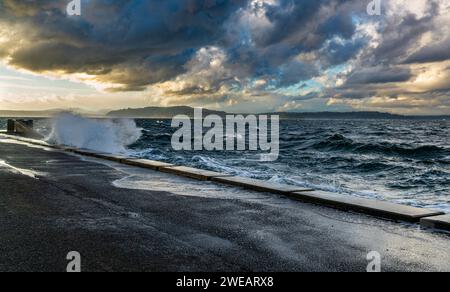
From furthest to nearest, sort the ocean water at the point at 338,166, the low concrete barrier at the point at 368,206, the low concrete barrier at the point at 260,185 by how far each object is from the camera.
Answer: the ocean water at the point at 338,166
the low concrete barrier at the point at 260,185
the low concrete barrier at the point at 368,206

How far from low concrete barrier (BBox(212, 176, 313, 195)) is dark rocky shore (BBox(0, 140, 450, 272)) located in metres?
0.42

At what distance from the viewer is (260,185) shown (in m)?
8.80

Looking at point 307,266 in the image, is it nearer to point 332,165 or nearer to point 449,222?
point 449,222

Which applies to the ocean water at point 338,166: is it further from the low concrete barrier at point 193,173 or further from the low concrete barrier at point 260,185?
the low concrete barrier at point 260,185

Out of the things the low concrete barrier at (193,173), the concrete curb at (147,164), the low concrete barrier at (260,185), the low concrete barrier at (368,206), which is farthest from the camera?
the concrete curb at (147,164)

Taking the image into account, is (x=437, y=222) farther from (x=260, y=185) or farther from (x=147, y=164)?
(x=147, y=164)

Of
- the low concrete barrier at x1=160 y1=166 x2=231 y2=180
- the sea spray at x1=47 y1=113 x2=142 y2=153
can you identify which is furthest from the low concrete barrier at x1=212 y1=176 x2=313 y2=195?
the sea spray at x1=47 y1=113 x2=142 y2=153

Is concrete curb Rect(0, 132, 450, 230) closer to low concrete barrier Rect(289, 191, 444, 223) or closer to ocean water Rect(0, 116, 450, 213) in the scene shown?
low concrete barrier Rect(289, 191, 444, 223)

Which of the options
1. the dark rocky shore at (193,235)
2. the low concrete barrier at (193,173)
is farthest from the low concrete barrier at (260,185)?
the dark rocky shore at (193,235)

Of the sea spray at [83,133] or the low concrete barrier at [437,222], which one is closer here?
the low concrete barrier at [437,222]

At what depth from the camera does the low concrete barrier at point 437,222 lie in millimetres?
5740

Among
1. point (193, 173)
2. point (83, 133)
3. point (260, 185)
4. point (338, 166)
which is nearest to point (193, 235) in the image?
Result: point (260, 185)

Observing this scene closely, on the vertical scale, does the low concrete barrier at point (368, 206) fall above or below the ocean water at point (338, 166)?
above

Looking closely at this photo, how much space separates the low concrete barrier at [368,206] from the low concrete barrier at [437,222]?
137mm
